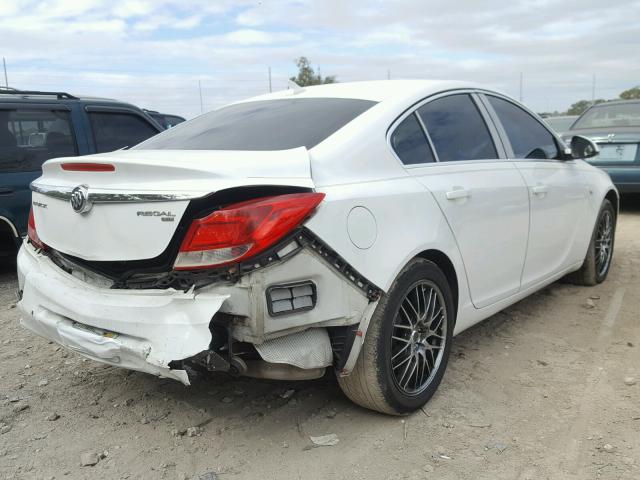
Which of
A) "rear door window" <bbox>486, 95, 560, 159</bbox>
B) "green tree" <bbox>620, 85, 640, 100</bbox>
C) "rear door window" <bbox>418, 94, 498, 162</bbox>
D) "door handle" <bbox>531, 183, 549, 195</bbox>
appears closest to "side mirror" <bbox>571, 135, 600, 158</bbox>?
"rear door window" <bbox>486, 95, 560, 159</bbox>

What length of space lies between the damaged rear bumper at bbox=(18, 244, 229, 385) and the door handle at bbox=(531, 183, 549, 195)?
2.38 meters

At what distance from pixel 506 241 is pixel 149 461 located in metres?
2.25

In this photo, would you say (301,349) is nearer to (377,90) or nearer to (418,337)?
(418,337)

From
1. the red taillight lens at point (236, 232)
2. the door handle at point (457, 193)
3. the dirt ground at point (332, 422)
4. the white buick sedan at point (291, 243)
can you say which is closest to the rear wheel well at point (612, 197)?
the dirt ground at point (332, 422)

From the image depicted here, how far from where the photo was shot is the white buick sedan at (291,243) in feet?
7.37

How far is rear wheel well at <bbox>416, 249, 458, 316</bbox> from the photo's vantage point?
2914mm

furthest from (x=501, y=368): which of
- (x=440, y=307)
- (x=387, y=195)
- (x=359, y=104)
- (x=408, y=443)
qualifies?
(x=359, y=104)

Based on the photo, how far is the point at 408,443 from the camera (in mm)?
2656

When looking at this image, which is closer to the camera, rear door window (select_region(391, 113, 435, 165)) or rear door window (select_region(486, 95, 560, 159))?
rear door window (select_region(391, 113, 435, 165))

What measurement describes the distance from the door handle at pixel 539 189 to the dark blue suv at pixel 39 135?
14.0ft

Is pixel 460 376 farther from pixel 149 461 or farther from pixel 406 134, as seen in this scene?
pixel 149 461

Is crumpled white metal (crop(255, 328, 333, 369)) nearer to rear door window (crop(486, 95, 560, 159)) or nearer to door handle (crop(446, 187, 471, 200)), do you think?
door handle (crop(446, 187, 471, 200))

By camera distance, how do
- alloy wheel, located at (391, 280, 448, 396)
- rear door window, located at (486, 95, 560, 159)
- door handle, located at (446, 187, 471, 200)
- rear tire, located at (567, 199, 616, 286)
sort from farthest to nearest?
rear tire, located at (567, 199, 616, 286)
rear door window, located at (486, 95, 560, 159)
door handle, located at (446, 187, 471, 200)
alloy wheel, located at (391, 280, 448, 396)

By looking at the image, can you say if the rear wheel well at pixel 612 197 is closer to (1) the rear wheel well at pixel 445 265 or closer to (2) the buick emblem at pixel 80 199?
(1) the rear wheel well at pixel 445 265
